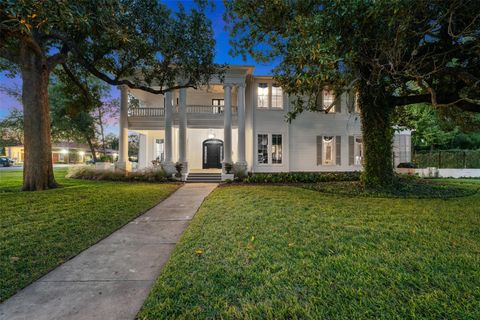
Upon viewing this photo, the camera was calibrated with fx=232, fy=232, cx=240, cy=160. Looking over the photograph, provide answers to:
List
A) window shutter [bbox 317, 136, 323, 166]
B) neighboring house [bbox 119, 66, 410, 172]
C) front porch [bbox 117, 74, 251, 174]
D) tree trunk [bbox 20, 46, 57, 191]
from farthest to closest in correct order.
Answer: window shutter [bbox 317, 136, 323, 166]
neighboring house [bbox 119, 66, 410, 172]
front porch [bbox 117, 74, 251, 174]
tree trunk [bbox 20, 46, 57, 191]

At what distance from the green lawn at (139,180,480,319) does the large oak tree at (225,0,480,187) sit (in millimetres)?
3620

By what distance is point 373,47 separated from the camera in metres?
6.65

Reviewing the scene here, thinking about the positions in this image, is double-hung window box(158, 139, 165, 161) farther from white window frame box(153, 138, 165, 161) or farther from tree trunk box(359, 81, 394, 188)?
tree trunk box(359, 81, 394, 188)

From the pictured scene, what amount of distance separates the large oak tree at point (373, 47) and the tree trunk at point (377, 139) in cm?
3

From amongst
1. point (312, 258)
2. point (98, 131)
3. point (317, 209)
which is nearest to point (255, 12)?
point (317, 209)

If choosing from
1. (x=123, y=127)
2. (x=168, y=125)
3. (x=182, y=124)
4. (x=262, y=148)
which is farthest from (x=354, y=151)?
→ (x=123, y=127)

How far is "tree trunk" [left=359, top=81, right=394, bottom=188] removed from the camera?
915cm

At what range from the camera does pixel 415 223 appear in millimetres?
4598

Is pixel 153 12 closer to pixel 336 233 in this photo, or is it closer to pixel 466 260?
pixel 336 233

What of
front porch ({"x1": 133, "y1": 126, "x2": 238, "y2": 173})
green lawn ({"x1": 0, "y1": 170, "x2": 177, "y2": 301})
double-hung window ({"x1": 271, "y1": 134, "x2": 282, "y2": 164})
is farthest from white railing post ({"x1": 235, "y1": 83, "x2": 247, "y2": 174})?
green lawn ({"x1": 0, "y1": 170, "x2": 177, "y2": 301})

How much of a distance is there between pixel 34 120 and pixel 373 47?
1233 centimetres

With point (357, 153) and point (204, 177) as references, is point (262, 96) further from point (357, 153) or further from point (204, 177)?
point (357, 153)

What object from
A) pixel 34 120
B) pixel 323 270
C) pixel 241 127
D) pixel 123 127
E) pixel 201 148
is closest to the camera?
pixel 323 270

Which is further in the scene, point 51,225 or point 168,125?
point 168,125
